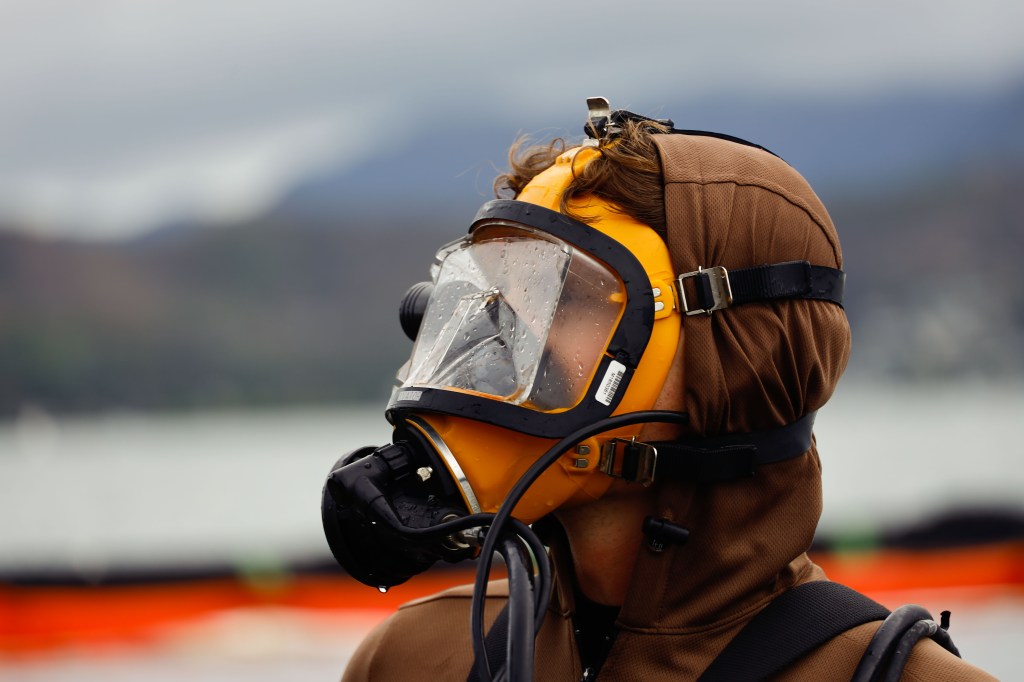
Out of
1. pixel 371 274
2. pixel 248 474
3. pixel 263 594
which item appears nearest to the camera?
pixel 263 594

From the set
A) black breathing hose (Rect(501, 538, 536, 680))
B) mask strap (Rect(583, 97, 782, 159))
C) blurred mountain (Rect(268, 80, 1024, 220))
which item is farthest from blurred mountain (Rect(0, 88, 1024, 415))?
black breathing hose (Rect(501, 538, 536, 680))

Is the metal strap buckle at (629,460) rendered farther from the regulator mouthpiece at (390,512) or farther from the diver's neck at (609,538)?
the regulator mouthpiece at (390,512)

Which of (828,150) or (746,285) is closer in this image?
(746,285)

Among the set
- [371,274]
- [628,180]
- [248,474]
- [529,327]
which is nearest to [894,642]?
[529,327]

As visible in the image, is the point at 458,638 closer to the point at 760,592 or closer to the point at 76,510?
the point at 760,592

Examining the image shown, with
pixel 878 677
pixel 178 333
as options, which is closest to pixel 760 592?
pixel 878 677

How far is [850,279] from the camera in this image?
723cm

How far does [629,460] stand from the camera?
1671 millimetres

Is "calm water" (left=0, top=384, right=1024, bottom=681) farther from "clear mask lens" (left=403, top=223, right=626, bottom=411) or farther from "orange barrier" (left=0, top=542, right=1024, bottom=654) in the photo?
"clear mask lens" (left=403, top=223, right=626, bottom=411)

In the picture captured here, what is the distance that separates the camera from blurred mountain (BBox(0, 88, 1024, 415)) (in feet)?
24.2

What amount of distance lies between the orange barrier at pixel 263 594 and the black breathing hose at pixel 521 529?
4865 millimetres

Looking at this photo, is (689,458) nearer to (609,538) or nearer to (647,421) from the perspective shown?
(647,421)

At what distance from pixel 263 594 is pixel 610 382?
5500 millimetres

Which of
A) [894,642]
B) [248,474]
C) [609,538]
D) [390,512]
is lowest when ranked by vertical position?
[248,474]
